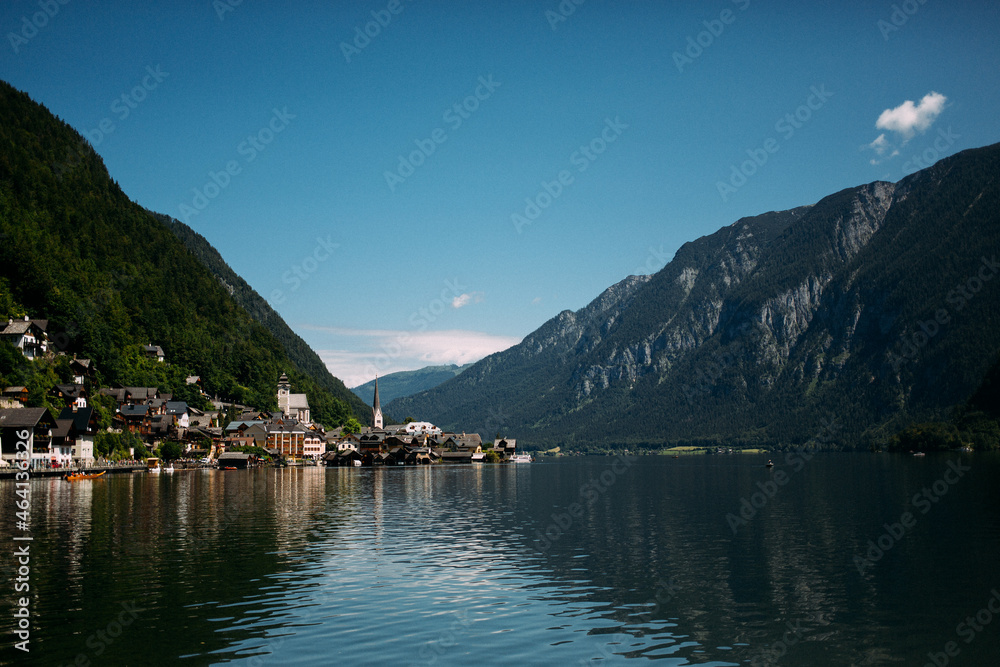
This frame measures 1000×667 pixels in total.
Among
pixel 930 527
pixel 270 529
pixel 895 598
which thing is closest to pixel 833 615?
pixel 895 598

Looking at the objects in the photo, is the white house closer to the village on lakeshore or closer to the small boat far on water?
the village on lakeshore

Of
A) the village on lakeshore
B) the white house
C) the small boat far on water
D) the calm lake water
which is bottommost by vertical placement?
the calm lake water

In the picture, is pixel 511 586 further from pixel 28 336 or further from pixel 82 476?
pixel 28 336

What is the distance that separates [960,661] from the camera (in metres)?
21.8

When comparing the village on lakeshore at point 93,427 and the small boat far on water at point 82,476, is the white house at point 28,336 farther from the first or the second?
the small boat far on water at point 82,476

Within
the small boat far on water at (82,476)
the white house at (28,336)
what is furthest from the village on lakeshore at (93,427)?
the small boat far on water at (82,476)

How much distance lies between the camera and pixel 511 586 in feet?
104

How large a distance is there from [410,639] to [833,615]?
1512 cm

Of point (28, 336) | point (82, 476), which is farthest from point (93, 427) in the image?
point (82, 476)

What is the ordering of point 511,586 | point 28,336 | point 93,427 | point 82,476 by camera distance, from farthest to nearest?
point 93,427 < point 28,336 < point 82,476 < point 511,586

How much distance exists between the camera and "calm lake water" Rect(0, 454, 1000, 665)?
22438 mm

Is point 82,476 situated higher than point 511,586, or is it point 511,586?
point 82,476

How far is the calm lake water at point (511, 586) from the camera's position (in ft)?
73.6

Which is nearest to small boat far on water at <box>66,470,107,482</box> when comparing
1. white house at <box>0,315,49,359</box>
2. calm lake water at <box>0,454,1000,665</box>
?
white house at <box>0,315,49,359</box>
